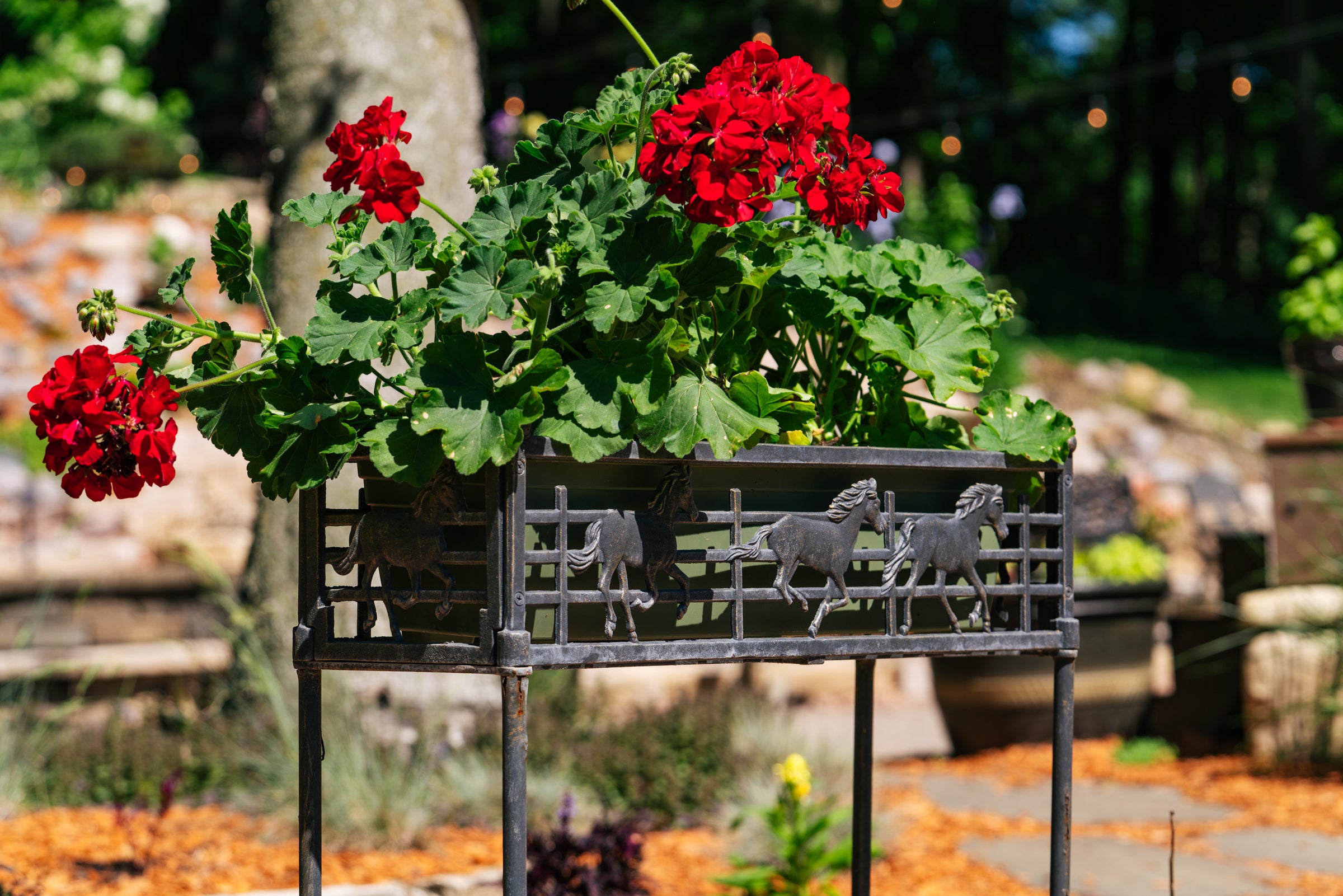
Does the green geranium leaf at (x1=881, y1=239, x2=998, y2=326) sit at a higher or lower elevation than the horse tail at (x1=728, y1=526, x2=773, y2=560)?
higher

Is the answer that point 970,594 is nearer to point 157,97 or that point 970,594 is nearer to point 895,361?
point 895,361

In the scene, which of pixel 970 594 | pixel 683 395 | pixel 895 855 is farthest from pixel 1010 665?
pixel 683 395

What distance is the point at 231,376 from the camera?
1618mm

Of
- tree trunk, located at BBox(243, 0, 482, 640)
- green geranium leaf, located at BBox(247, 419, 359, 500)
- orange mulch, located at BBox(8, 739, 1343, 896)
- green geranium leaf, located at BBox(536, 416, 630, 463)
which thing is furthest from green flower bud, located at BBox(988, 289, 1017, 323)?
tree trunk, located at BBox(243, 0, 482, 640)

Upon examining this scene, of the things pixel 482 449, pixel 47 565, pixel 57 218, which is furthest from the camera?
pixel 57 218

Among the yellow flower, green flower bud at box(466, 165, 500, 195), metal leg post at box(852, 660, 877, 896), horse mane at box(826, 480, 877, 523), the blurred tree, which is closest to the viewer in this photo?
green flower bud at box(466, 165, 500, 195)

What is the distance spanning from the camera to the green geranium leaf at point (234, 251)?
1660mm

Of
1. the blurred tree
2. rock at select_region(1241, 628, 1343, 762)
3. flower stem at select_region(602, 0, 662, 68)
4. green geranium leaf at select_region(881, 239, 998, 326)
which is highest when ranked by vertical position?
the blurred tree

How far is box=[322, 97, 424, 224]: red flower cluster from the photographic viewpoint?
5.40ft

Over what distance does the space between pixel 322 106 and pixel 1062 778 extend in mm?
3188

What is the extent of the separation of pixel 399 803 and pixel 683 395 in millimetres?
2268

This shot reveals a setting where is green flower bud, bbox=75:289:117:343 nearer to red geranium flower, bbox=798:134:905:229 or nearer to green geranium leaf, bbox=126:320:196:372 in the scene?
green geranium leaf, bbox=126:320:196:372

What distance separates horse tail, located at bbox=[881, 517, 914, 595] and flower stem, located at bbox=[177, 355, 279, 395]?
Answer: 91 centimetres

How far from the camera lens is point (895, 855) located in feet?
12.0
